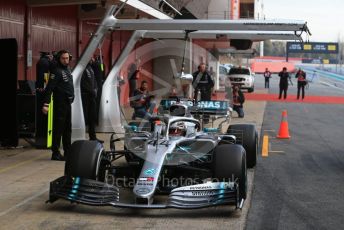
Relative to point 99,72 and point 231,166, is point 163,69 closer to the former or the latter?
point 99,72

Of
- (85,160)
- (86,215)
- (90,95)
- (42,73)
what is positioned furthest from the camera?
(90,95)

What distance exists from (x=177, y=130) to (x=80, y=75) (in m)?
4.60

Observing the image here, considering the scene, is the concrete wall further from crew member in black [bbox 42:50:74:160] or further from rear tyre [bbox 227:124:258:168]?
rear tyre [bbox 227:124:258:168]

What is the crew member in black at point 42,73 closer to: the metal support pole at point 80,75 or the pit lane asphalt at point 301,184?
the metal support pole at point 80,75

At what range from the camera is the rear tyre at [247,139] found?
9.73 m

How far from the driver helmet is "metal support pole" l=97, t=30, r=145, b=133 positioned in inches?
254

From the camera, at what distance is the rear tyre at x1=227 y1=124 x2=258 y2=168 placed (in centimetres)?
973

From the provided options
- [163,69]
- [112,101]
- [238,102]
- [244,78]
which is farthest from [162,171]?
[244,78]

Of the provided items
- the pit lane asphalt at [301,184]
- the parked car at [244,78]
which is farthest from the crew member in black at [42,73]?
the parked car at [244,78]

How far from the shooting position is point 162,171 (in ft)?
24.1

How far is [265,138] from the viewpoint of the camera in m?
14.8

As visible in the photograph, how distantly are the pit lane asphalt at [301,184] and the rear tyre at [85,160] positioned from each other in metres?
1.91

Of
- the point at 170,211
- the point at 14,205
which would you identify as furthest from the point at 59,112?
the point at 170,211

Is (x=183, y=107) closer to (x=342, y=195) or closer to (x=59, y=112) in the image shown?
(x=59, y=112)
